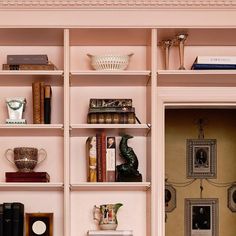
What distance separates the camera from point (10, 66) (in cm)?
343

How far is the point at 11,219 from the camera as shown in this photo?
3.37 metres

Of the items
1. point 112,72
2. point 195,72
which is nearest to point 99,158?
point 112,72

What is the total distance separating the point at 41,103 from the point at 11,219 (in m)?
0.69

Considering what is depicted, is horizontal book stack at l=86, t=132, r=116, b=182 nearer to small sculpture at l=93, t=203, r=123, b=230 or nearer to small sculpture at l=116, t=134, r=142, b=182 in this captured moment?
small sculpture at l=116, t=134, r=142, b=182

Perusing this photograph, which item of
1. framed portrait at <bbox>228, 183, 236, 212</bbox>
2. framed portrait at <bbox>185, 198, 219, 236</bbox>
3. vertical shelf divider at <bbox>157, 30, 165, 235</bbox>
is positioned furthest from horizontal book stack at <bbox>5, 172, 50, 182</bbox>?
framed portrait at <bbox>228, 183, 236, 212</bbox>

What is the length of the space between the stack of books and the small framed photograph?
1215mm

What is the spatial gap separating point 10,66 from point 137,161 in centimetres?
92

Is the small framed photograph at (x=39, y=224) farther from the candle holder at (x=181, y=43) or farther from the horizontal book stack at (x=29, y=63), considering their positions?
the candle holder at (x=181, y=43)

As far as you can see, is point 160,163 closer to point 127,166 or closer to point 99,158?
point 127,166

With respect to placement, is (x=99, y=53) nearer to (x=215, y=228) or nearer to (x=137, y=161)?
(x=137, y=161)

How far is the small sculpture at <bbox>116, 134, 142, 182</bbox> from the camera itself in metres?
3.41

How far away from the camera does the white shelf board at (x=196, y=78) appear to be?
133 inches
